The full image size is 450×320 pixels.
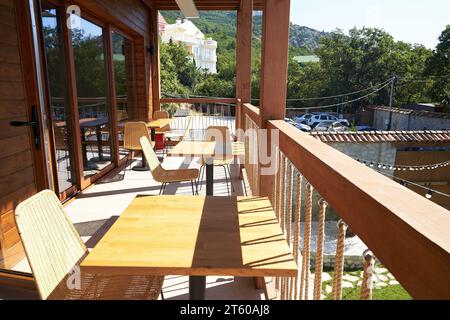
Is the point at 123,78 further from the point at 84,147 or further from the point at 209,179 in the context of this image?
the point at 209,179

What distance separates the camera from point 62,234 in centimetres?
157

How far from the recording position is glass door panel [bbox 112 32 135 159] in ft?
18.7

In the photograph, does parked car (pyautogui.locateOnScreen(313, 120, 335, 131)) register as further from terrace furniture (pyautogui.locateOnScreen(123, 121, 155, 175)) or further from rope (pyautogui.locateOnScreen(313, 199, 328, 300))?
rope (pyautogui.locateOnScreen(313, 199, 328, 300))

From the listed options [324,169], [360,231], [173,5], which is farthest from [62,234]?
[173,5]

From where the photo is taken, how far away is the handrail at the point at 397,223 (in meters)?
0.54

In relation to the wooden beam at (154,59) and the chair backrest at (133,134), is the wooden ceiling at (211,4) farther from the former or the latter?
the chair backrest at (133,134)

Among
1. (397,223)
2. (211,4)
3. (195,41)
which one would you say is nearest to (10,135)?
(397,223)

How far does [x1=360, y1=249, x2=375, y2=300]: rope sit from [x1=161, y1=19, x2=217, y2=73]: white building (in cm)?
4268

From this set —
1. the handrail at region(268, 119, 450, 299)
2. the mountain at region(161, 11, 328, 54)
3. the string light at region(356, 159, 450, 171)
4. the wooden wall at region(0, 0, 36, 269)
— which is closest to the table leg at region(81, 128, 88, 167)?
the wooden wall at region(0, 0, 36, 269)

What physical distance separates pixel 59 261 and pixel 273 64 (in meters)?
1.69

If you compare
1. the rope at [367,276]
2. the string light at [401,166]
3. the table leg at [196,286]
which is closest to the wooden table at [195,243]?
the table leg at [196,286]

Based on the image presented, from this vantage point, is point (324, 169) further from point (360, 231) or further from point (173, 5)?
point (173, 5)

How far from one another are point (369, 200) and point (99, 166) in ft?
15.4

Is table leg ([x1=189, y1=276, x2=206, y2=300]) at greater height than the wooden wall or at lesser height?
lesser
